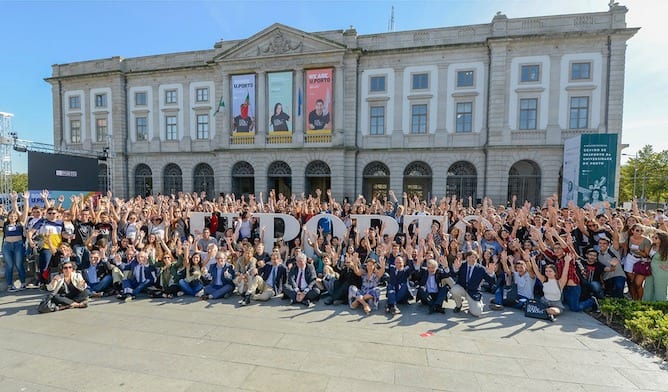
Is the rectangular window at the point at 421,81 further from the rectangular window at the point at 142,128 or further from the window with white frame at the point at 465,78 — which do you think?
the rectangular window at the point at 142,128

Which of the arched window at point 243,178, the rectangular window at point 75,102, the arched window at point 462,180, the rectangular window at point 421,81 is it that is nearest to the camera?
the arched window at point 462,180

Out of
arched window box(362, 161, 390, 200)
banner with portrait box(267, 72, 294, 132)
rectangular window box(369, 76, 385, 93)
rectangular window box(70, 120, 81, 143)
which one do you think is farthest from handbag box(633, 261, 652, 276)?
rectangular window box(70, 120, 81, 143)

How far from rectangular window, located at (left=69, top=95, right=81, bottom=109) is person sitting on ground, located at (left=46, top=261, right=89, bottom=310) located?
114 feet

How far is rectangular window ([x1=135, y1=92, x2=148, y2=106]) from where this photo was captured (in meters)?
31.7

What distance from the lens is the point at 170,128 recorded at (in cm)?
3139

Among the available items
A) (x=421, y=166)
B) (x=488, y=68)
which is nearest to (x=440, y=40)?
(x=488, y=68)

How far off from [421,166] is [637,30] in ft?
56.2

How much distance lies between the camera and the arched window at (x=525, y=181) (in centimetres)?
2480

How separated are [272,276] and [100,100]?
35191mm

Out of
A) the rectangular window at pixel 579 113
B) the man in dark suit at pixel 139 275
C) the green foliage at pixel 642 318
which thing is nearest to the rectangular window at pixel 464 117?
the rectangular window at pixel 579 113

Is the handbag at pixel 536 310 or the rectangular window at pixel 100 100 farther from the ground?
the rectangular window at pixel 100 100

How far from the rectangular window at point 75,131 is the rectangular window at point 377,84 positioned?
30.8m

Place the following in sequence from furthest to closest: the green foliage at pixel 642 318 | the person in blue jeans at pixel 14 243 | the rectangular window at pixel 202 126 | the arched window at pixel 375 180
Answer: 1. the rectangular window at pixel 202 126
2. the arched window at pixel 375 180
3. the person in blue jeans at pixel 14 243
4. the green foliage at pixel 642 318

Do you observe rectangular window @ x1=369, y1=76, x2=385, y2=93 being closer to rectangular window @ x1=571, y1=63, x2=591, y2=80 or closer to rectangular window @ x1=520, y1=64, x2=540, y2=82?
rectangular window @ x1=520, y1=64, x2=540, y2=82
